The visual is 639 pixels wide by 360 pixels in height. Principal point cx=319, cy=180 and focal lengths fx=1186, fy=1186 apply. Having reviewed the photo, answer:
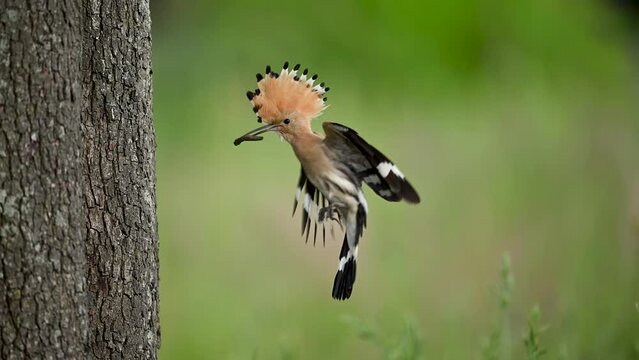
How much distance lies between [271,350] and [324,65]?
2.95 m

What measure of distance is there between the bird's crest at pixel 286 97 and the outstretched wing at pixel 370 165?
10cm

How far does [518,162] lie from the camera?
6.57 metres

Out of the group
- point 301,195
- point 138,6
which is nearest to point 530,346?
point 301,195

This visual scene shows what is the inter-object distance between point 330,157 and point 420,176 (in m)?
3.39

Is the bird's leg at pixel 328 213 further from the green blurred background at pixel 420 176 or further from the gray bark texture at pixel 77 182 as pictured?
the green blurred background at pixel 420 176

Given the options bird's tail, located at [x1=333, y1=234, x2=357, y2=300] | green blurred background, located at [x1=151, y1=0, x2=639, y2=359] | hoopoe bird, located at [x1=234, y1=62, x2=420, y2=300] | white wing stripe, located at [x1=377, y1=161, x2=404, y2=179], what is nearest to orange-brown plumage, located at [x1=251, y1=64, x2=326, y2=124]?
hoopoe bird, located at [x1=234, y1=62, x2=420, y2=300]

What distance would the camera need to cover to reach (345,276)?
2.95 m

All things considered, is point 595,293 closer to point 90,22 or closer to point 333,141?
point 333,141

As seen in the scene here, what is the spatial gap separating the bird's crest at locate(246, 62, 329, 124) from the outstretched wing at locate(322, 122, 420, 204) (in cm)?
10

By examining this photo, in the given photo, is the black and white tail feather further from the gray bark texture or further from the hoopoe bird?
the gray bark texture

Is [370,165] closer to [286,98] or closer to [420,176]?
[286,98]

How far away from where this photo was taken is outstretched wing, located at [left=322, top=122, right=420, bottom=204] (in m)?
2.93

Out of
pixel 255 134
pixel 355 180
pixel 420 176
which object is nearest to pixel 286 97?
pixel 255 134

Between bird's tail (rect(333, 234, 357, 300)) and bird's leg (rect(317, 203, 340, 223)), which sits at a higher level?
bird's leg (rect(317, 203, 340, 223))
